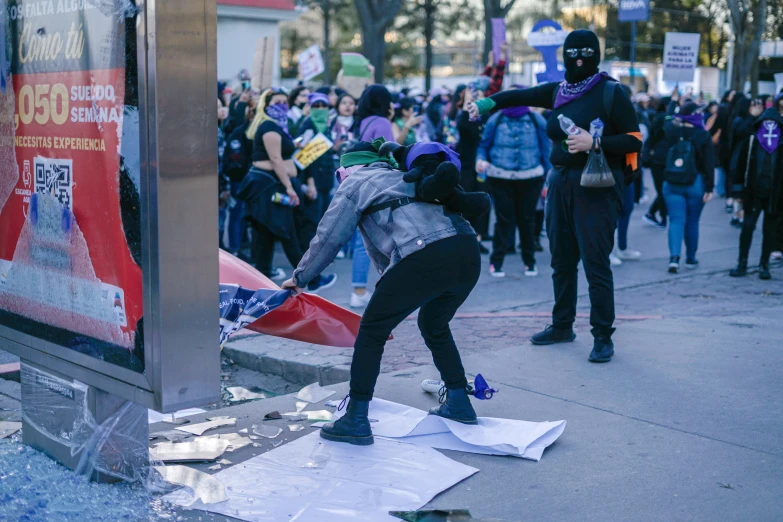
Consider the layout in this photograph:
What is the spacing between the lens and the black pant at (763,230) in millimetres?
9750

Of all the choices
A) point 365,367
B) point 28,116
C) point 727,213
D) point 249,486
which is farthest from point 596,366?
point 727,213

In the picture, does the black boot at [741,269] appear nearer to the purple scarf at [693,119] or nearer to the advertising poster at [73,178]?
the purple scarf at [693,119]

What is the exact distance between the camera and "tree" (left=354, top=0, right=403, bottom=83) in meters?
26.9

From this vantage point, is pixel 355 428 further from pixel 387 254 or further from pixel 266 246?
pixel 266 246

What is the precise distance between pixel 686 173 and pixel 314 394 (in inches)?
250

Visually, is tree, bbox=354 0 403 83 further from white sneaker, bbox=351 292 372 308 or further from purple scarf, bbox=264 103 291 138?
white sneaker, bbox=351 292 372 308

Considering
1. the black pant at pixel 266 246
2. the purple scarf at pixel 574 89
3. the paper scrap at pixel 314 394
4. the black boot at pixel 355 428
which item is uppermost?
the purple scarf at pixel 574 89

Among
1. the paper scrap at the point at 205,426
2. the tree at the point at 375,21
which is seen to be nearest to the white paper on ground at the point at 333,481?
the paper scrap at the point at 205,426

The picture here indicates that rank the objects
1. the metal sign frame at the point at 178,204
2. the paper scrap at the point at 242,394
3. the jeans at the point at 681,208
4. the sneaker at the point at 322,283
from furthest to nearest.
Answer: the jeans at the point at 681,208
the sneaker at the point at 322,283
the paper scrap at the point at 242,394
the metal sign frame at the point at 178,204

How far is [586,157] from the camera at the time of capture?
19.3 ft

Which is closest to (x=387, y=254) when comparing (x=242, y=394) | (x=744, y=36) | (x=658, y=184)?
(x=242, y=394)

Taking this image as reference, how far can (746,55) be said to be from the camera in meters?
26.2

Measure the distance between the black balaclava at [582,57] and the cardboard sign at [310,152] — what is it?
4138mm

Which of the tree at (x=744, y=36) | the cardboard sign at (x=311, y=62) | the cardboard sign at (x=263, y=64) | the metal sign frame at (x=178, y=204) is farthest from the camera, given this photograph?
the tree at (x=744, y=36)
